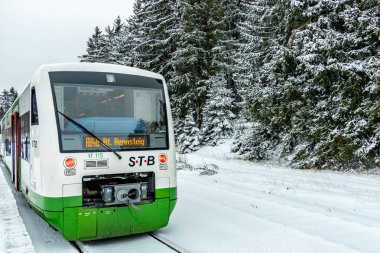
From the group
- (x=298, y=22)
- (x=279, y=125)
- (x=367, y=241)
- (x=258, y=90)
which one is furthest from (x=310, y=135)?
(x=367, y=241)

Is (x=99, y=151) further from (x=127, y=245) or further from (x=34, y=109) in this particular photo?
(x=127, y=245)

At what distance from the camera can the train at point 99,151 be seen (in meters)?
5.95

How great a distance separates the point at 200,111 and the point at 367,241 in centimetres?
2298

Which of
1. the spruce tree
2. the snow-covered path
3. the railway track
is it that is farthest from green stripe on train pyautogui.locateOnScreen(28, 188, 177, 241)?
the spruce tree

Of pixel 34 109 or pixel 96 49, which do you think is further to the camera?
pixel 96 49

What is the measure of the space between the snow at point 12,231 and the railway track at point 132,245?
2.63 ft

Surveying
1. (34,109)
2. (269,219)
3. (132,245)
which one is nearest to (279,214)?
(269,219)

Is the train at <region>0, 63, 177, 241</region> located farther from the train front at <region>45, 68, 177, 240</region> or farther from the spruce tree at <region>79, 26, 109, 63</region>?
the spruce tree at <region>79, 26, 109, 63</region>

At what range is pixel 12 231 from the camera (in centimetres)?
709

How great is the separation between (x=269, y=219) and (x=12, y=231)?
4.91 meters

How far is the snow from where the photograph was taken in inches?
239

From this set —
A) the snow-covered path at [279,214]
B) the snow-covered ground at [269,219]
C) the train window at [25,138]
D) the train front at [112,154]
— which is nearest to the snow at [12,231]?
the snow-covered ground at [269,219]

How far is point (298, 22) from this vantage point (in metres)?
16.5

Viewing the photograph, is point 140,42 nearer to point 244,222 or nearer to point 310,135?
point 310,135
